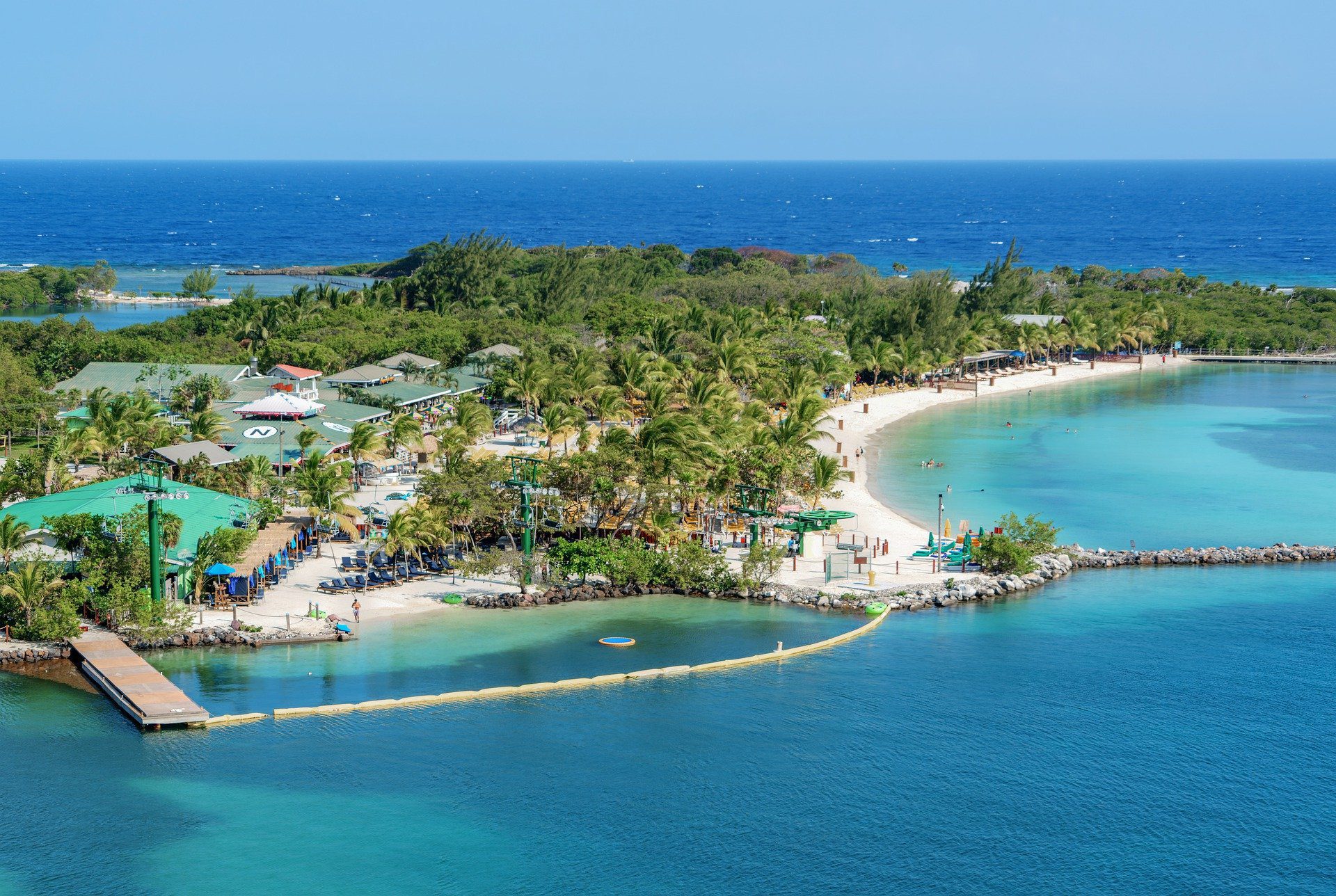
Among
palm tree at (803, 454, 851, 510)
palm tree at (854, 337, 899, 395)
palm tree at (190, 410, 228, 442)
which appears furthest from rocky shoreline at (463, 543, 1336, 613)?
palm tree at (854, 337, 899, 395)

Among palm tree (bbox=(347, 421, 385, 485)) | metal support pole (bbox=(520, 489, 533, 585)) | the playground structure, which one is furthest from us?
palm tree (bbox=(347, 421, 385, 485))

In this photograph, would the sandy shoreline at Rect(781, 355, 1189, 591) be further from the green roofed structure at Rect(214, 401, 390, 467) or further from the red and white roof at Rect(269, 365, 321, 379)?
the red and white roof at Rect(269, 365, 321, 379)

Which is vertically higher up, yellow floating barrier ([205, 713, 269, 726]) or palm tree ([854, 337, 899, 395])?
palm tree ([854, 337, 899, 395])

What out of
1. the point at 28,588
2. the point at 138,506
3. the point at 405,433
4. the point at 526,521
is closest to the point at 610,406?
the point at 405,433

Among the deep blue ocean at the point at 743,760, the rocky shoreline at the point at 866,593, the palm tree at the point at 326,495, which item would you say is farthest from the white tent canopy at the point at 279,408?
the deep blue ocean at the point at 743,760

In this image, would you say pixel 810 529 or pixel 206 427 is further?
pixel 206 427

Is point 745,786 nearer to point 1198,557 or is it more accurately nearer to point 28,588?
point 28,588
